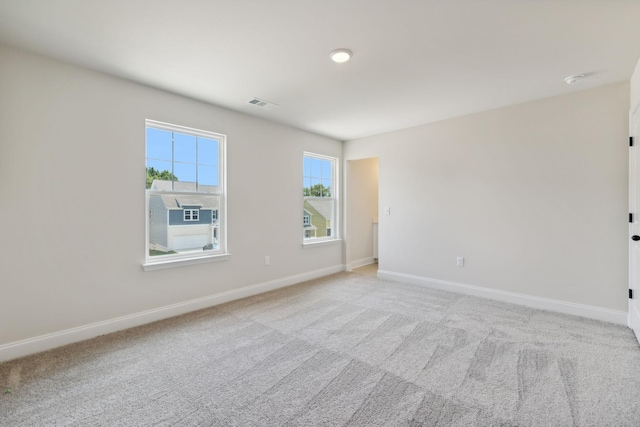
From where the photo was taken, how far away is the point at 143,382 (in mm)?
1922

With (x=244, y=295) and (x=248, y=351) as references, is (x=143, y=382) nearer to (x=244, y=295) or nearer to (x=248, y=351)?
(x=248, y=351)

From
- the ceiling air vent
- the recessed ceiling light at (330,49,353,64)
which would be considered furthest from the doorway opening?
the recessed ceiling light at (330,49,353,64)

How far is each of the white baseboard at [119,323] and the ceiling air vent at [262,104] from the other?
2374mm

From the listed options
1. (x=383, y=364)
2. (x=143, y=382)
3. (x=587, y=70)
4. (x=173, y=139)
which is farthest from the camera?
(x=173, y=139)

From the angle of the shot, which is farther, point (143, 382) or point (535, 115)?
point (535, 115)

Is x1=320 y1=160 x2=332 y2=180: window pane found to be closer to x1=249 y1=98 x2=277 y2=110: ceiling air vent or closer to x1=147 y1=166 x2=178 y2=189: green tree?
x1=249 y1=98 x2=277 y2=110: ceiling air vent

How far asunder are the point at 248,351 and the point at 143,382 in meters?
0.74

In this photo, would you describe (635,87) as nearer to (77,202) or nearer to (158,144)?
(158,144)

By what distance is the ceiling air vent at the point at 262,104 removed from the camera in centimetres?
331

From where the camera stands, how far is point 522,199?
11.1 feet

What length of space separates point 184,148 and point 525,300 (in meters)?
4.46

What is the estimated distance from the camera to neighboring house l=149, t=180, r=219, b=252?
3082 mm

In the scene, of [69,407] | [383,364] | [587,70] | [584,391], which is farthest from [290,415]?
[587,70]

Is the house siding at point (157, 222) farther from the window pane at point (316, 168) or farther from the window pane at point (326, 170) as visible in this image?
the window pane at point (326, 170)
